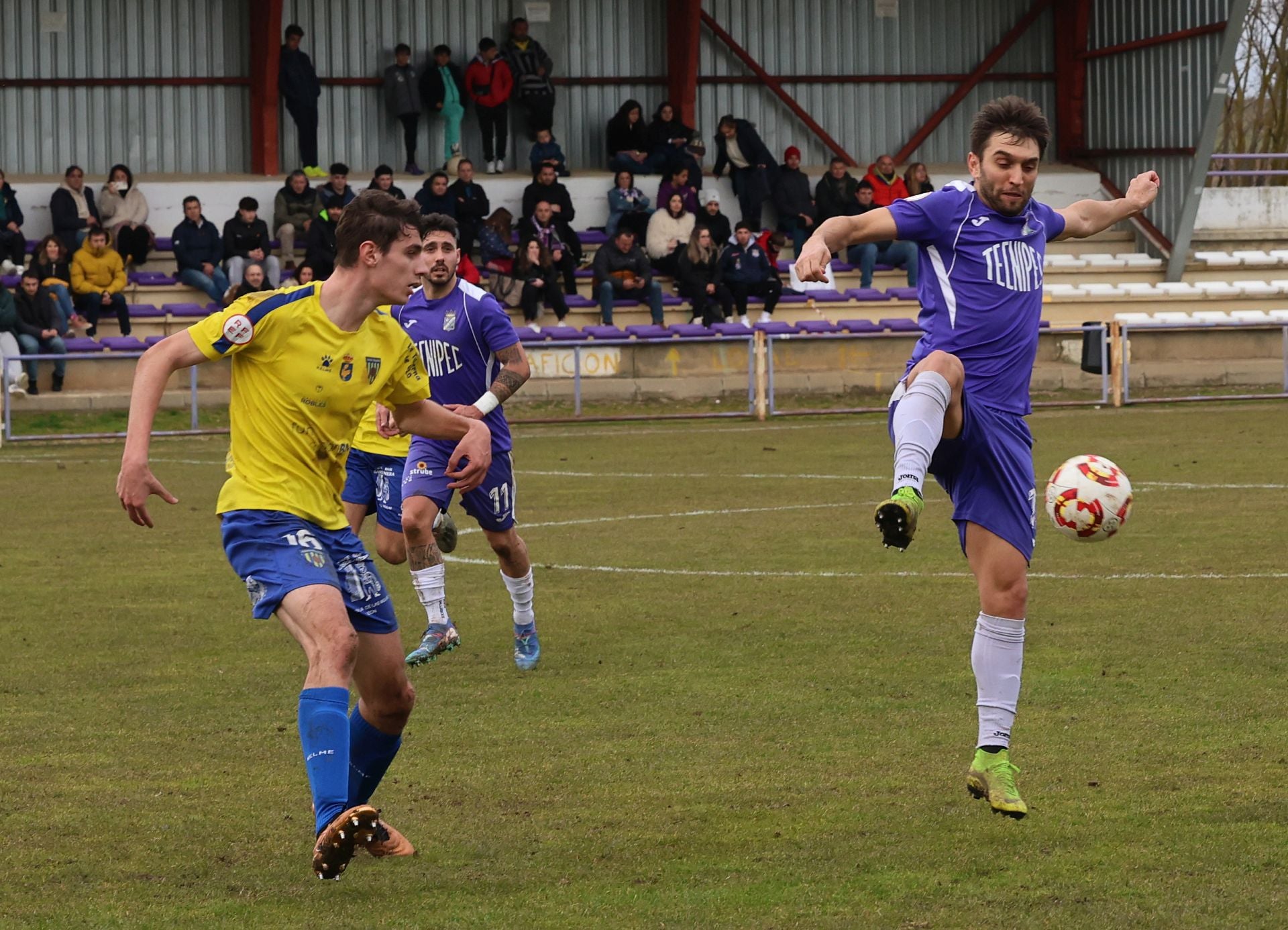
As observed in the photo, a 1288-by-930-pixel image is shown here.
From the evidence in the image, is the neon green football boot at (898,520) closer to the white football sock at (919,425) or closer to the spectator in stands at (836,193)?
the white football sock at (919,425)

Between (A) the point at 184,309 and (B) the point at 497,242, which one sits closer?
(A) the point at 184,309

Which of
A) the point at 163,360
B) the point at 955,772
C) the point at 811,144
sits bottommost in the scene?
the point at 955,772

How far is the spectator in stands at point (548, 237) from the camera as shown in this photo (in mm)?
25328

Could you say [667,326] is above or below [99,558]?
above

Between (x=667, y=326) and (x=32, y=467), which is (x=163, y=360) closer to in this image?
(x=32, y=467)

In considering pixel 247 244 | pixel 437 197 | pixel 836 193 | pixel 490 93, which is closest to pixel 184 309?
pixel 247 244

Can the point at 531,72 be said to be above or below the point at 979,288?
above

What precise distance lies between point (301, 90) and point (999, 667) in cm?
2378

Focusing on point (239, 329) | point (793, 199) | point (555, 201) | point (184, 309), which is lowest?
point (239, 329)

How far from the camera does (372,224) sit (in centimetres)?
517

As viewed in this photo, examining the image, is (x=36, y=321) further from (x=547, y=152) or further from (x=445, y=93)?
(x=547, y=152)

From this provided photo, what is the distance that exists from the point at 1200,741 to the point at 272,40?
2392 cm

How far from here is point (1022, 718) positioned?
690 centimetres

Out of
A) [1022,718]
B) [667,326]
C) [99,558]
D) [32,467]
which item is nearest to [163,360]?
[1022,718]
